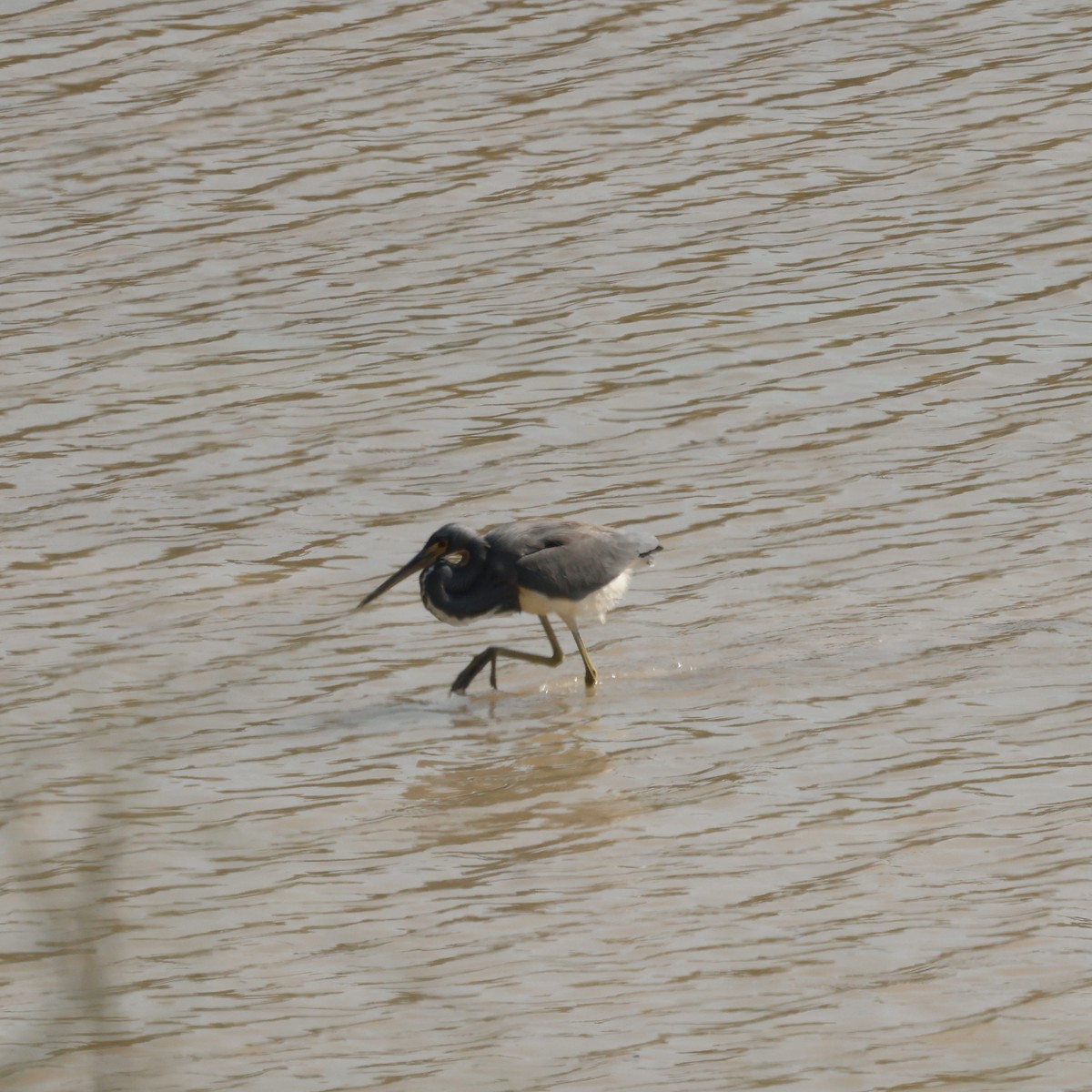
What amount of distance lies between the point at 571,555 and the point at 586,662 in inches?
17.5

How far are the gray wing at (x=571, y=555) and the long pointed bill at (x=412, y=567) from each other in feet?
0.83

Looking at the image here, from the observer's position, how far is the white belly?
9.17 meters

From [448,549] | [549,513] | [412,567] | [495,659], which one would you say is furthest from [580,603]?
[549,513]

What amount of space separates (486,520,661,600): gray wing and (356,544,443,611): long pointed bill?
252mm

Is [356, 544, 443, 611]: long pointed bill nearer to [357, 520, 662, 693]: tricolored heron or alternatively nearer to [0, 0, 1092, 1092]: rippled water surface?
[357, 520, 662, 693]: tricolored heron

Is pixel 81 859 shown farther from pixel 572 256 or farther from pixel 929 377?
pixel 572 256

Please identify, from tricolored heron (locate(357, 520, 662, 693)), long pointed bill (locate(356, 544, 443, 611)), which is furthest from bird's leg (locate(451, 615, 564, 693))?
long pointed bill (locate(356, 544, 443, 611))

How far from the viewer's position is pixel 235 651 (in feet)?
30.9

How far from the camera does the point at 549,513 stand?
10.6m

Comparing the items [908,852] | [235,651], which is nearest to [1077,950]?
[908,852]

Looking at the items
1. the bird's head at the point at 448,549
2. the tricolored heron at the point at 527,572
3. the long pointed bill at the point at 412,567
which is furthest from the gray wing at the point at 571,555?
the long pointed bill at the point at 412,567

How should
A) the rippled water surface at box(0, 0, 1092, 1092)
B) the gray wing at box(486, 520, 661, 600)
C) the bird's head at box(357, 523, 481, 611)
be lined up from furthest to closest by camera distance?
1. the bird's head at box(357, 523, 481, 611)
2. the gray wing at box(486, 520, 661, 600)
3. the rippled water surface at box(0, 0, 1092, 1092)

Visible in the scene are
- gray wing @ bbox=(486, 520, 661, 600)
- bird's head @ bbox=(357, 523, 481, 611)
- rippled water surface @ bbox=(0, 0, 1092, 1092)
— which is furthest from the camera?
bird's head @ bbox=(357, 523, 481, 611)

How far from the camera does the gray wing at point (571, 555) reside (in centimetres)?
908
